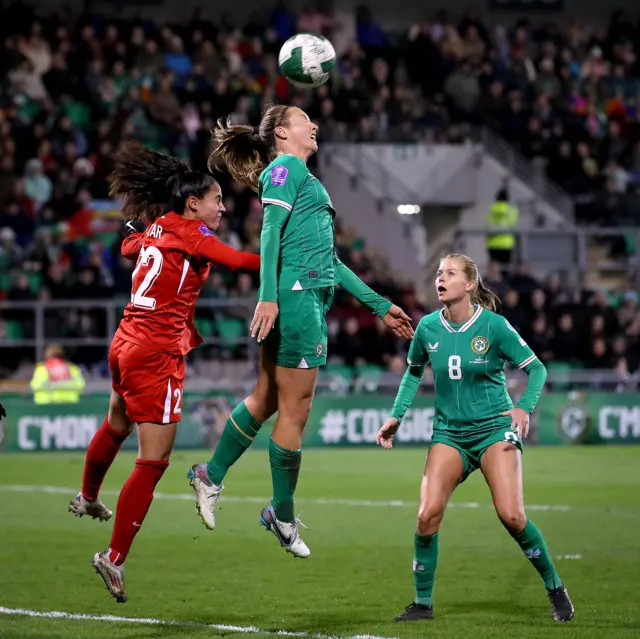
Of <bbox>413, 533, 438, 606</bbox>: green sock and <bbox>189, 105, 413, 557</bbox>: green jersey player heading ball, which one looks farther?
<bbox>413, 533, 438, 606</bbox>: green sock

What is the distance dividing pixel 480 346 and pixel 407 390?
470 mm

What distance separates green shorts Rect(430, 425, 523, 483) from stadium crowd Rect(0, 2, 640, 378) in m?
10.9

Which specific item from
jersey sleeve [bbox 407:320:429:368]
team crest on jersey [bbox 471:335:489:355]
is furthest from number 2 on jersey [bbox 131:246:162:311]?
team crest on jersey [bbox 471:335:489:355]

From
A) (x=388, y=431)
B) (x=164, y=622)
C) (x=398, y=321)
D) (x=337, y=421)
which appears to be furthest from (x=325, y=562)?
(x=337, y=421)

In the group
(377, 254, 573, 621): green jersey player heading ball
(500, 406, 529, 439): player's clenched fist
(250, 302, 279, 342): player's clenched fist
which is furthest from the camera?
(377, 254, 573, 621): green jersey player heading ball

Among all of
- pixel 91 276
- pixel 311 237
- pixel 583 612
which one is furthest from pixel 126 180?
pixel 91 276

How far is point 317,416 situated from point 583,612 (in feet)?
37.1

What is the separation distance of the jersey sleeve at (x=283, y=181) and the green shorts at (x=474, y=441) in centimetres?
159

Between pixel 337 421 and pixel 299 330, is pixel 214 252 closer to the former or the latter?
pixel 299 330

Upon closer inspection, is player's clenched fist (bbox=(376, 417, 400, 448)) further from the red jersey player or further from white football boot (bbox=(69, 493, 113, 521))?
white football boot (bbox=(69, 493, 113, 521))

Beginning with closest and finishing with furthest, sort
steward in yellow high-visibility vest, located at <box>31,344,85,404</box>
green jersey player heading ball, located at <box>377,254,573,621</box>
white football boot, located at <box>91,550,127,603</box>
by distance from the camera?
white football boot, located at <box>91,550,127,603</box> → green jersey player heading ball, located at <box>377,254,573,621</box> → steward in yellow high-visibility vest, located at <box>31,344,85,404</box>

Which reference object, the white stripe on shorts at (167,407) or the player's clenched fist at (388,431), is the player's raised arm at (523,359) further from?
the white stripe on shorts at (167,407)

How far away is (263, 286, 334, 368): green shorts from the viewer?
254 inches

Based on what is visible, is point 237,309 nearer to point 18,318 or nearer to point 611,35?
point 18,318
